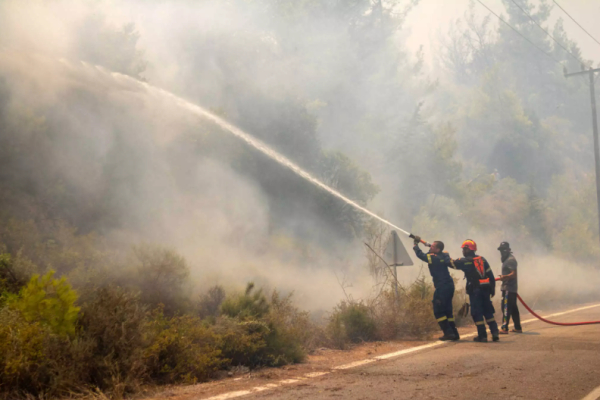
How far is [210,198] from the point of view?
1513cm

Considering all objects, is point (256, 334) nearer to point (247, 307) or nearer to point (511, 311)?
point (247, 307)

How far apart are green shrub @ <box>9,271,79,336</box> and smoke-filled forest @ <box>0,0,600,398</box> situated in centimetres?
2

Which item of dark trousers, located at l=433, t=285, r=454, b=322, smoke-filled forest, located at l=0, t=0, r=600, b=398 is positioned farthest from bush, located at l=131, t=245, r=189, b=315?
dark trousers, located at l=433, t=285, r=454, b=322

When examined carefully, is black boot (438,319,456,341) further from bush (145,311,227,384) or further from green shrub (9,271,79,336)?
green shrub (9,271,79,336)

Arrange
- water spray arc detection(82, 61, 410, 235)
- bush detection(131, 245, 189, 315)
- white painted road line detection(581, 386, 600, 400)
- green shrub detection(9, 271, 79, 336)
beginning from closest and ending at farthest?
white painted road line detection(581, 386, 600, 400)
green shrub detection(9, 271, 79, 336)
bush detection(131, 245, 189, 315)
water spray arc detection(82, 61, 410, 235)

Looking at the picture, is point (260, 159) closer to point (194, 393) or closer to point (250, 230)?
point (250, 230)

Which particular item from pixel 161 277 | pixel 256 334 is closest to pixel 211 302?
pixel 161 277

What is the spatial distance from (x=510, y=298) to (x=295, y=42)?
15504 millimetres

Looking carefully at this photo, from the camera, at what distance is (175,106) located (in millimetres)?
14688

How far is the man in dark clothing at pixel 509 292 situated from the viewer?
30.3 ft

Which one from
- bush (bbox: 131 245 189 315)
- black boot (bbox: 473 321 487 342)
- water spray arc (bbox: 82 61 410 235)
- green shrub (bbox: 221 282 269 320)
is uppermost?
water spray arc (bbox: 82 61 410 235)

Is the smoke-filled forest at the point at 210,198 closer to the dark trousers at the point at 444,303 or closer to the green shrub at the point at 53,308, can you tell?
the green shrub at the point at 53,308

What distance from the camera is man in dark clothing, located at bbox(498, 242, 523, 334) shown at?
9.23m

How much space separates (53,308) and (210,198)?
1019 cm
